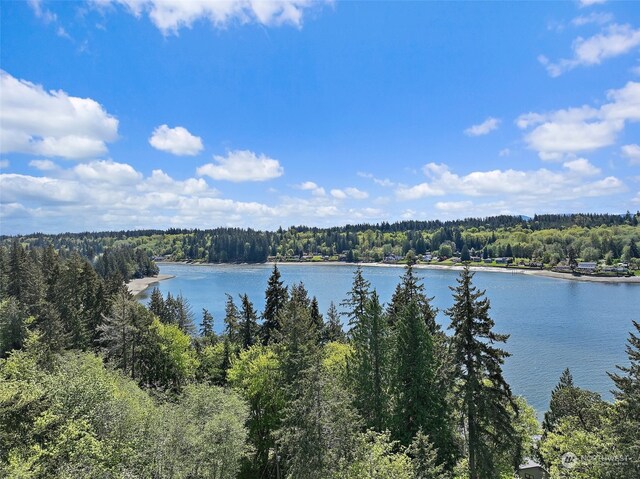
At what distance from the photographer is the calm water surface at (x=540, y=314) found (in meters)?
50.6

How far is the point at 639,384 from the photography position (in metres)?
17.4

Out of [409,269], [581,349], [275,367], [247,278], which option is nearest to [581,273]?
[581,349]

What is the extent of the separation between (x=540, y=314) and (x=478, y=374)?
7851 cm

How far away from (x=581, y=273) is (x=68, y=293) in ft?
527

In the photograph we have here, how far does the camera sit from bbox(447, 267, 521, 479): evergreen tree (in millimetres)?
16719

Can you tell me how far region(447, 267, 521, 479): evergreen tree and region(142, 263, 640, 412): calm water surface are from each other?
1828 cm

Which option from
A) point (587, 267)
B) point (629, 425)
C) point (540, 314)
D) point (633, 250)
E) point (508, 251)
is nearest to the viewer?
point (629, 425)

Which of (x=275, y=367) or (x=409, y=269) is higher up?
(x=409, y=269)

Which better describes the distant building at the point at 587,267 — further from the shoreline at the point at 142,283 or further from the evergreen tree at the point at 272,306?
the shoreline at the point at 142,283

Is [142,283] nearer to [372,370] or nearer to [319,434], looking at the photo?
[372,370]

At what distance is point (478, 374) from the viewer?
16.9 meters

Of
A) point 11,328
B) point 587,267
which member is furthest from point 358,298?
point 587,267

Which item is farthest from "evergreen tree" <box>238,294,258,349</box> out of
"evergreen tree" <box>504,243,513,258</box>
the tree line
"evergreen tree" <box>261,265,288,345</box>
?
"evergreen tree" <box>504,243,513,258</box>

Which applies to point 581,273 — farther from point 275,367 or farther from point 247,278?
point 275,367
